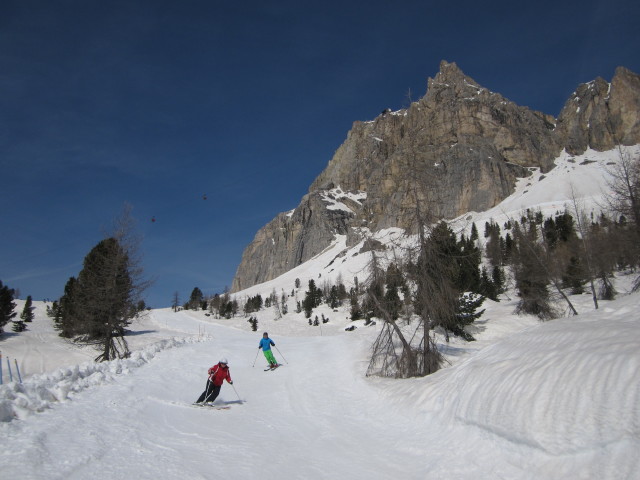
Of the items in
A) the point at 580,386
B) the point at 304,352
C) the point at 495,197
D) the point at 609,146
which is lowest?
the point at 304,352

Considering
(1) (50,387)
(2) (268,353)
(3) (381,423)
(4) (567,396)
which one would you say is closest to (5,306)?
(2) (268,353)

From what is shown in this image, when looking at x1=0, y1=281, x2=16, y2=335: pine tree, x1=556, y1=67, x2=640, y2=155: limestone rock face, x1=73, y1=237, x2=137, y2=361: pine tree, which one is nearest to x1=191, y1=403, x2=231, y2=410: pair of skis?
x1=73, y1=237, x2=137, y2=361: pine tree

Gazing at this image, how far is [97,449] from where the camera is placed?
207 inches

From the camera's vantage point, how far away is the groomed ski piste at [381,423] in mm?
4414

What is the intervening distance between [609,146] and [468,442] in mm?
223674

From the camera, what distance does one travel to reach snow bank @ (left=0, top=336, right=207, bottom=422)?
20.1 feet

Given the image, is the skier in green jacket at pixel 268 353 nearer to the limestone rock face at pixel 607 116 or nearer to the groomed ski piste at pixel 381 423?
the groomed ski piste at pixel 381 423

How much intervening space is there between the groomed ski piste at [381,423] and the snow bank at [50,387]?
35mm

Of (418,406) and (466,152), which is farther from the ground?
(466,152)

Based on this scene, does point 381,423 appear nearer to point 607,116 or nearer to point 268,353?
point 268,353

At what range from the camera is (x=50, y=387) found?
7.72 meters

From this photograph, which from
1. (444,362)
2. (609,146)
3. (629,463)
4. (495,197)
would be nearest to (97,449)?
(629,463)

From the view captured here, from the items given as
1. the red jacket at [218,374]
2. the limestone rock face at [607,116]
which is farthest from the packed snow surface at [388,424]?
the limestone rock face at [607,116]

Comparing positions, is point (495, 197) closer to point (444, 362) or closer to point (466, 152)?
point (466, 152)
